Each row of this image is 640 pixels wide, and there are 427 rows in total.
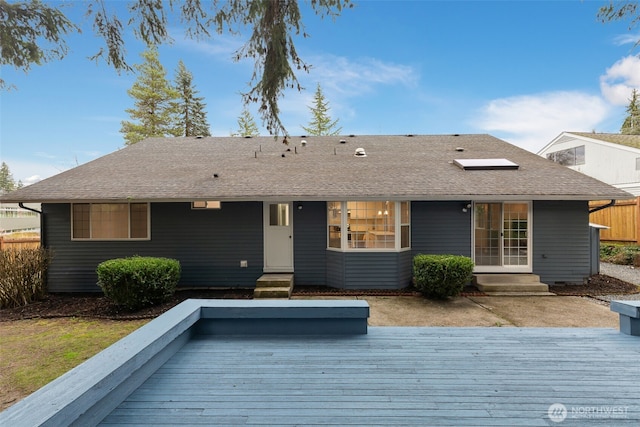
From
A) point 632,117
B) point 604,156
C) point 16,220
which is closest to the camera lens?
point 604,156

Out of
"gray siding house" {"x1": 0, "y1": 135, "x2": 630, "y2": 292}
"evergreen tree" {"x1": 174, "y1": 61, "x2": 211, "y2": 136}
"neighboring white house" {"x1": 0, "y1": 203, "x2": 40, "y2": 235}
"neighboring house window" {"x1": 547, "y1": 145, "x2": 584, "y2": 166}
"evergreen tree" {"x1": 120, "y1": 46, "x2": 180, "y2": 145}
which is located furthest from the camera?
"evergreen tree" {"x1": 174, "y1": 61, "x2": 211, "y2": 136}

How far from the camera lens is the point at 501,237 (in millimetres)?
7352

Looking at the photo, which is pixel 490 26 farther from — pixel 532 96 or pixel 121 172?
pixel 121 172

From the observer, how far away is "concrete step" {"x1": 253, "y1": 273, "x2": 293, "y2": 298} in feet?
20.7

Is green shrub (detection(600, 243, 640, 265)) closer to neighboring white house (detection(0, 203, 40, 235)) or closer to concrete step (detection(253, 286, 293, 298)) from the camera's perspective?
concrete step (detection(253, 286, 293, 298))

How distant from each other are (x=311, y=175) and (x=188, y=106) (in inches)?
748

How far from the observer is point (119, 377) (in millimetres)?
1804

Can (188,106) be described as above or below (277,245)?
above

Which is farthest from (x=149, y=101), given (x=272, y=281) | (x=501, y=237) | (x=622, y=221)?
(x=622, y=221)

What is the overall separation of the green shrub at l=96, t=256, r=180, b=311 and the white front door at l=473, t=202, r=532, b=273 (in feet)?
23.6

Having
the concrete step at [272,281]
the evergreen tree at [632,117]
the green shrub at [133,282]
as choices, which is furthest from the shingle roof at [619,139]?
the green shrub at [133,282]

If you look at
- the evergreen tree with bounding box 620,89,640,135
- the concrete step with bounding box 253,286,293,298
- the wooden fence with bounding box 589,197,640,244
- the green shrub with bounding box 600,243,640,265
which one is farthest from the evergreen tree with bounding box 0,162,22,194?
the evergreen tree with bounding box 620,89,640,135

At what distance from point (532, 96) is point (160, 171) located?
1721cm

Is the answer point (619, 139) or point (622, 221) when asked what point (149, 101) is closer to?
point (622, 221)
